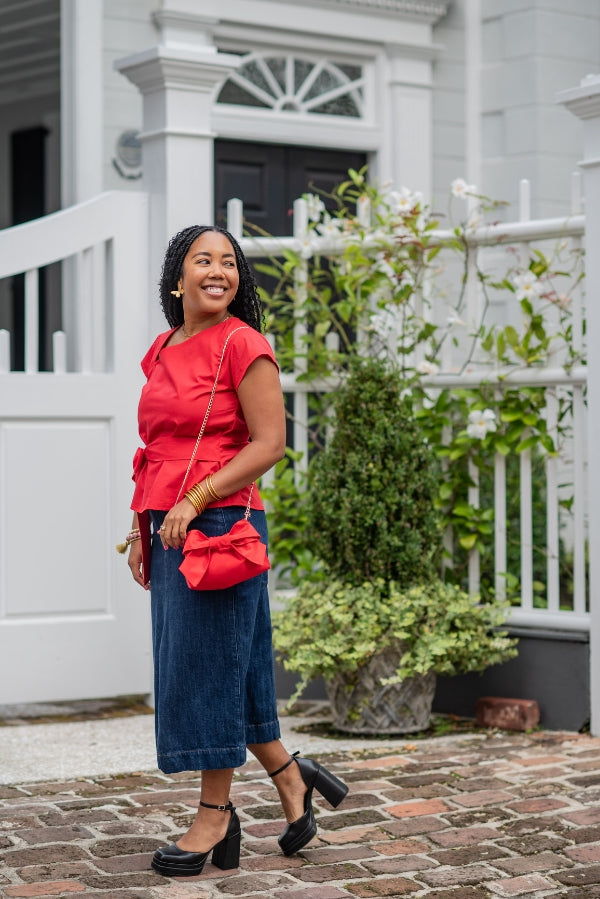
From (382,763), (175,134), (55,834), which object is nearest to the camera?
(55,834)

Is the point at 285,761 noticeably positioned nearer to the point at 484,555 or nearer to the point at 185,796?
the point at 185,796

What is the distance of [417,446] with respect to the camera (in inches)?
184

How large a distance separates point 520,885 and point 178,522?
1179 millimetres

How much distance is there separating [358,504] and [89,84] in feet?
10.7

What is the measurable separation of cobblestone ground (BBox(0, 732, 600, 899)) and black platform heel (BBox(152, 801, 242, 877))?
0.03 metres

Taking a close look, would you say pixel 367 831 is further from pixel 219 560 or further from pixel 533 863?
pixel 219 560

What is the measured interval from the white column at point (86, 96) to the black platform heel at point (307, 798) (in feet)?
13.5

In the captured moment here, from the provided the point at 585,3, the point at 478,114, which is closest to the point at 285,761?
the point at 478,114

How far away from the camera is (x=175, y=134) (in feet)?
16.3

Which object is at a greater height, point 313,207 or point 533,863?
point 313,207

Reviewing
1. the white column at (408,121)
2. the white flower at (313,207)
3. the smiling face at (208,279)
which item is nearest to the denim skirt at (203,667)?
the smiling face at (208,279)

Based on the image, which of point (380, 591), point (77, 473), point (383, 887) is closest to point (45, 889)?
point (383, 887)

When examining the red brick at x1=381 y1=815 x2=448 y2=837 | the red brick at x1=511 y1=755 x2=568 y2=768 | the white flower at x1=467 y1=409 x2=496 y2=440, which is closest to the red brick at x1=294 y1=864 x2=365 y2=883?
the red brick at x1=381 y1=815 x2=448 y2=837

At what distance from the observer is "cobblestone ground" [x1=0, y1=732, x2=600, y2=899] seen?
120 inches
